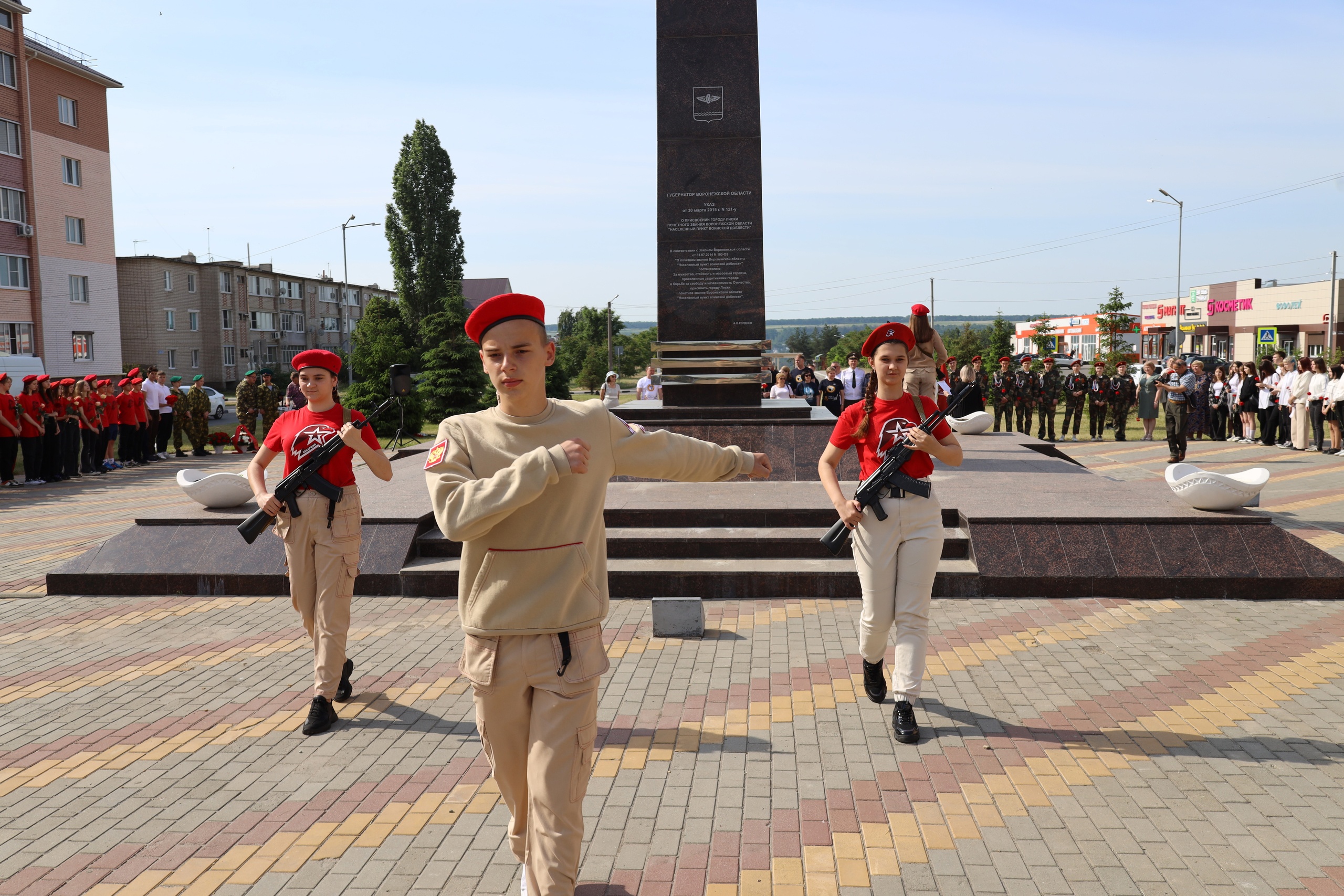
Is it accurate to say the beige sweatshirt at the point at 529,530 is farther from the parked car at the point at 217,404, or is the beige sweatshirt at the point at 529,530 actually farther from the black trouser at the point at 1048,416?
the parked car at the point at 217,404

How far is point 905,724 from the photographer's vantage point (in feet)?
16.1

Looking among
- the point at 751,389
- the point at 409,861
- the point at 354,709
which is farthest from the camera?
the point at 751,389

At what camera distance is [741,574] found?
7922 mm

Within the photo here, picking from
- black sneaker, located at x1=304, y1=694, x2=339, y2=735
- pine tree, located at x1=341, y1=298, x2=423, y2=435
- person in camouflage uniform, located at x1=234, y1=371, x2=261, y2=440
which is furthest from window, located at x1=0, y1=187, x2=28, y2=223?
black sneaker, located at x1=304, y1=694, x2=339, y2=735

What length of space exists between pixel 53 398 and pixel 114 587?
34.2 feet

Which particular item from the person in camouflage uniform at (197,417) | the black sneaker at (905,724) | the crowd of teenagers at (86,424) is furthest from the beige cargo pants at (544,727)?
A: the person in camouflage uniform at (197,417)

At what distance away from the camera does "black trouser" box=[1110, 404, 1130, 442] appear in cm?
2128

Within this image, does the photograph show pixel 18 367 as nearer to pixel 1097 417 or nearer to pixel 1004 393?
pixel 1004 393

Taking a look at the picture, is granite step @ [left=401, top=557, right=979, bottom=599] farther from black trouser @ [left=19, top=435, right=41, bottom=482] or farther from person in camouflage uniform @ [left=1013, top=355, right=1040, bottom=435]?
person in camouflage uniform @ [left=1013, top=355, right=1040, bottom=435]

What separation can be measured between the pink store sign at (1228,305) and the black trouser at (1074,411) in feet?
163

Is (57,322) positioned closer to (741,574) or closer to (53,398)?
(53,398)

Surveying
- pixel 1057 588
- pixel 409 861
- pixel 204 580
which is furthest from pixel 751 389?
pixel 409 861

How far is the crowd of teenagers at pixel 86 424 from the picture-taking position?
16.5 metres

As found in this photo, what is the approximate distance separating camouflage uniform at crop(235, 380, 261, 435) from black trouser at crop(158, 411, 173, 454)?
A: 2.03 m
